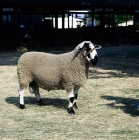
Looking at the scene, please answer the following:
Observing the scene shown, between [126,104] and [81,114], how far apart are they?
1.43 meters

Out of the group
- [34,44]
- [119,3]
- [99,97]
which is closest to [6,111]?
[99,97]

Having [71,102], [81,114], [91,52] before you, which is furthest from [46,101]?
[91,52]

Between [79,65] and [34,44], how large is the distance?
1562 cm

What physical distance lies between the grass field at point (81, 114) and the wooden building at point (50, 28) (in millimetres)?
10907

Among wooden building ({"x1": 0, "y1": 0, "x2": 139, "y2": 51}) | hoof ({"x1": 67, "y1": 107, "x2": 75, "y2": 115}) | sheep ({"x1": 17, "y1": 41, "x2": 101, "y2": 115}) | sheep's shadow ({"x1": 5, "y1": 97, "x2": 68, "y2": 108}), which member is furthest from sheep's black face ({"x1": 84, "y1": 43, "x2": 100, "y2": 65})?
wooden building ({"x1": 0, "y1": 0, "x2": 139, "y2": 51})

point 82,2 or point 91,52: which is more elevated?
point 82,2

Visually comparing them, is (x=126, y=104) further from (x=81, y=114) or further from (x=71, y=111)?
(x=71, y=111)

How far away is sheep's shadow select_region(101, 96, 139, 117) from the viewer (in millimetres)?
7660

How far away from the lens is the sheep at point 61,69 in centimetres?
740

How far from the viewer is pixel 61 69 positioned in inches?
300

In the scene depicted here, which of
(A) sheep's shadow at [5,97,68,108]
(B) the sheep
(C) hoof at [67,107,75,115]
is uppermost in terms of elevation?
(B) the sheep

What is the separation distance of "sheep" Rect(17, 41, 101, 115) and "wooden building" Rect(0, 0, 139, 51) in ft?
47.8

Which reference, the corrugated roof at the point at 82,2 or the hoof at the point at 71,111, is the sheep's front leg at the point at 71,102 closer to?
the hoof at the point at 71,111

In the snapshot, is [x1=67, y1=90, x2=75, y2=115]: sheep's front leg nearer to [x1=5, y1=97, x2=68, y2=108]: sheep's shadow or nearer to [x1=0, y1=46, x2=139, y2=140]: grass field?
[x1=0, y1=46, x2=139, y2=140]: grass field
